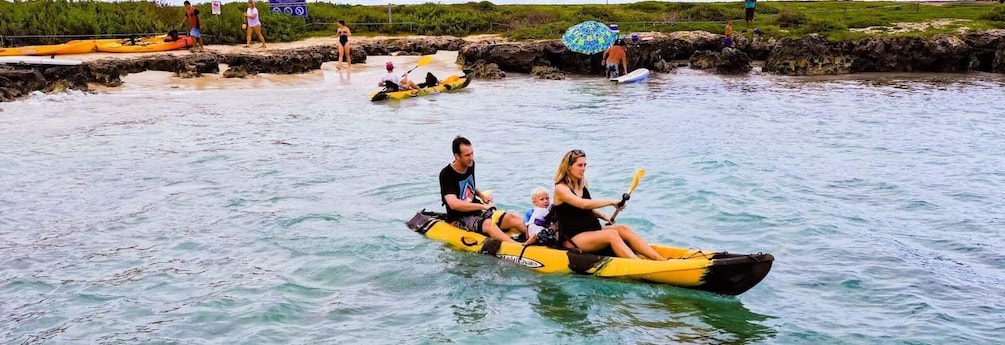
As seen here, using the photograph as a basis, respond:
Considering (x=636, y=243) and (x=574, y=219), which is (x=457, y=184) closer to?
(x=574, y=219)

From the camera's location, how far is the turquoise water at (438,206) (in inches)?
308

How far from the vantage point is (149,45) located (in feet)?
89.1

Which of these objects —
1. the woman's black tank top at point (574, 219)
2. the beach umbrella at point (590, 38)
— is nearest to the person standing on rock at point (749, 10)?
the beach umbrella at point (590, 38)

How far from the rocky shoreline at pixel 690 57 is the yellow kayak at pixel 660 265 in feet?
61.4

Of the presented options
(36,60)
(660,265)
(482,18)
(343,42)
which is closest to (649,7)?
(482,18)

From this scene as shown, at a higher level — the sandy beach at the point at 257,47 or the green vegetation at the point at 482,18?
the green vegetation at the point at 482,18

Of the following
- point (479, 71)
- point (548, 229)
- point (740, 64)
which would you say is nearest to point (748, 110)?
point (740, 64)

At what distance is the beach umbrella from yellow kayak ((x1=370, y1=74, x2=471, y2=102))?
3789 millimetres

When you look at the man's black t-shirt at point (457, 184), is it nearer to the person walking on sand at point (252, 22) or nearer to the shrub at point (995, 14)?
the person walking on sand at point (252, 22)

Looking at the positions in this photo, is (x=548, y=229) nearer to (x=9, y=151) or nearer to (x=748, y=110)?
(x=9, y=151)

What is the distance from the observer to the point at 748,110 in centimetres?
2095

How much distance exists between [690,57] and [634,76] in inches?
200

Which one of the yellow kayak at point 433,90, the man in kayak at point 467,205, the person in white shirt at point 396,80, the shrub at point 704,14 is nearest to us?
the man in kayak at point 467,205

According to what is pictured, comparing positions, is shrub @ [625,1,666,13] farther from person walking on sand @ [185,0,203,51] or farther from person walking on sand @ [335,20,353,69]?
person walking on sand @ [185,0,203,51]
